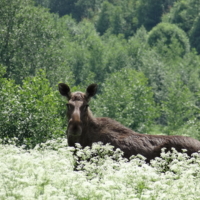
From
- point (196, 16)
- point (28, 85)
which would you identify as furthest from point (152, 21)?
point (28, 85)

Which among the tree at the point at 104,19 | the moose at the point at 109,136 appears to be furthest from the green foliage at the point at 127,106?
the tree at the point at 104,19

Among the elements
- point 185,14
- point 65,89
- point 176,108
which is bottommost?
point 176,108

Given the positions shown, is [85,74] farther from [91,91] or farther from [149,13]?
[91,91]

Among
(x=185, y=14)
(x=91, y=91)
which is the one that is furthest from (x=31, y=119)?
(x=185, y=14)

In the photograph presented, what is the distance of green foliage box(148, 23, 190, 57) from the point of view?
14088cm

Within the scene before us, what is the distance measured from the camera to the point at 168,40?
14675 cm

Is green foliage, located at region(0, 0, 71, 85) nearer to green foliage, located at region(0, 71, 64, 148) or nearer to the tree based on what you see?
green foliage, located at region(0, 71, 64, 148)

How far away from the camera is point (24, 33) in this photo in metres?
57.6

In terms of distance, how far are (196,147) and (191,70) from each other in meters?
105

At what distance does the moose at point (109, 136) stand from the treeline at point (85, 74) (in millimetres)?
7054

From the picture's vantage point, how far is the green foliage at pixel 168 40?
462 ft

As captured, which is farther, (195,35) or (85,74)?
(195,35)

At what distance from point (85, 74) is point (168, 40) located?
40.9 metres

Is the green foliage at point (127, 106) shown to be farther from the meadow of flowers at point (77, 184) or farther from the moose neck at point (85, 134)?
the meadow of flowers at point (77, 184)
